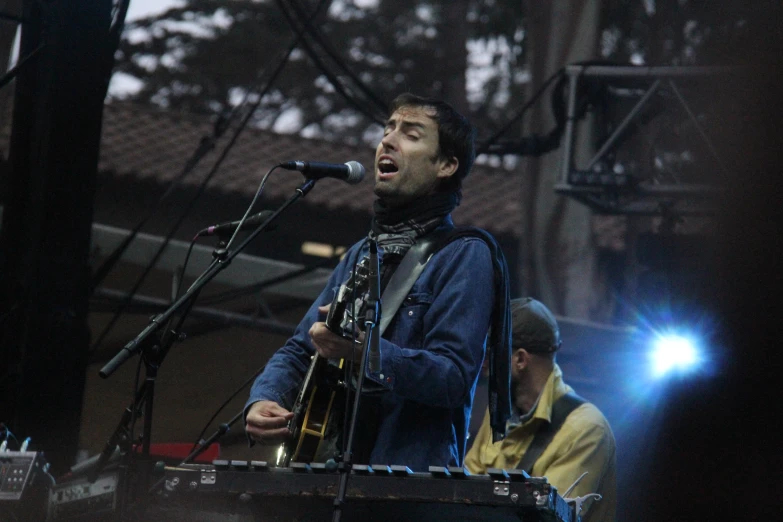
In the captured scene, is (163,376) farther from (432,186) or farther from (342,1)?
(342,1)

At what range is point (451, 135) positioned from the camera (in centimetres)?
416

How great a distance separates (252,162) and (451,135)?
14.2m

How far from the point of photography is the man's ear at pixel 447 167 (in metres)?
4.13

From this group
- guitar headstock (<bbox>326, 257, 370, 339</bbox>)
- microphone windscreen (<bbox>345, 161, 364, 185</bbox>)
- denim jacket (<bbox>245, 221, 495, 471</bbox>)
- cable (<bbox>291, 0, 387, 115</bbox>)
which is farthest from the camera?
cable (<bbox>291, 0, 387, 115</bbox>)

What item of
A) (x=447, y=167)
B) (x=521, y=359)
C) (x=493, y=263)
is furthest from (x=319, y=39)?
(x=493, y=263)

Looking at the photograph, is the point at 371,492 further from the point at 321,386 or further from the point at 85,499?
the point at 85,499

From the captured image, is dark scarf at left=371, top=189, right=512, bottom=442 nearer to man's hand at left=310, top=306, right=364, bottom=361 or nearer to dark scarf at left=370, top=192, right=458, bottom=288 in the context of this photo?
dark scarf at left=370, top=192, right=458, bottom=288

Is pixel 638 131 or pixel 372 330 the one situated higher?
pixel 638 131

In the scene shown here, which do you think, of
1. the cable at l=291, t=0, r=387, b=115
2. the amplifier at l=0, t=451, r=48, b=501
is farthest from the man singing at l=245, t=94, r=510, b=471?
the cable at l=291, t=0, r=387, b=115

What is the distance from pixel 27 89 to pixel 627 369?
4.29m

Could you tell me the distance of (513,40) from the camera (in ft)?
66.5

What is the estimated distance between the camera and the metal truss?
7773 millimetres

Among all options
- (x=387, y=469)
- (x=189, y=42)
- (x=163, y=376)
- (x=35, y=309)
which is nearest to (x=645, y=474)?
(x=163, y=376)

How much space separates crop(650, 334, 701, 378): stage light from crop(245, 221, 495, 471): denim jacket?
406 centimetres
